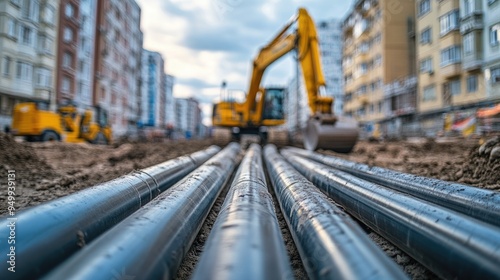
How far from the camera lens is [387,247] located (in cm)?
175

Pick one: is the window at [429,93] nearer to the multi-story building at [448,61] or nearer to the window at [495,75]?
the multi-story building at [448,61]

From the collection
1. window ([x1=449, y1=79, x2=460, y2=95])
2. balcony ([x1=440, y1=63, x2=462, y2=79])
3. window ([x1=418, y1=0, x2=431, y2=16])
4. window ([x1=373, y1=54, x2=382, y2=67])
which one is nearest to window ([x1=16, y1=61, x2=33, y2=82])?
window ([x1=418, y1=0, x2=431, y2=16])

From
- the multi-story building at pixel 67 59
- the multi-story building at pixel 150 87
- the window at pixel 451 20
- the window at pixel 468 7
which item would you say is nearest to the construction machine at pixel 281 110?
the window at pixel 468 7

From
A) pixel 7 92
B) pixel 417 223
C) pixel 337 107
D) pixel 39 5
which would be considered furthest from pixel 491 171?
pixel 337 107

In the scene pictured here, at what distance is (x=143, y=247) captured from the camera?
3.65ft

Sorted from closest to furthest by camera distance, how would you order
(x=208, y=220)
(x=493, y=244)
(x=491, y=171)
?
(x=493, y=244) < (x=208, y=220) < (x=491, y=171)

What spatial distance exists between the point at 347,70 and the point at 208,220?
1411 inches

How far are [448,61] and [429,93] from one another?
6.37m

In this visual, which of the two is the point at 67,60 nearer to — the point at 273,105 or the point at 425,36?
the point at 273,105

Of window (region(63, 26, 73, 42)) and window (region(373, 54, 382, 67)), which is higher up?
window (region(373, 54, 382, 67))

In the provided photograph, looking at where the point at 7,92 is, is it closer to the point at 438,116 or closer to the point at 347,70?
the point at 438,116

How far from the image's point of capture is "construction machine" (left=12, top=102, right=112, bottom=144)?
10016 millimetres

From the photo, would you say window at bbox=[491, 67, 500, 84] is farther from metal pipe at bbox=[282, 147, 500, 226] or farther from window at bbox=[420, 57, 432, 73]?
window at bbox=[420, 57, 432, 73]

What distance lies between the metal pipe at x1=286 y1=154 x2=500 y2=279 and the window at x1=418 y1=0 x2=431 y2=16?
42.2 feet
